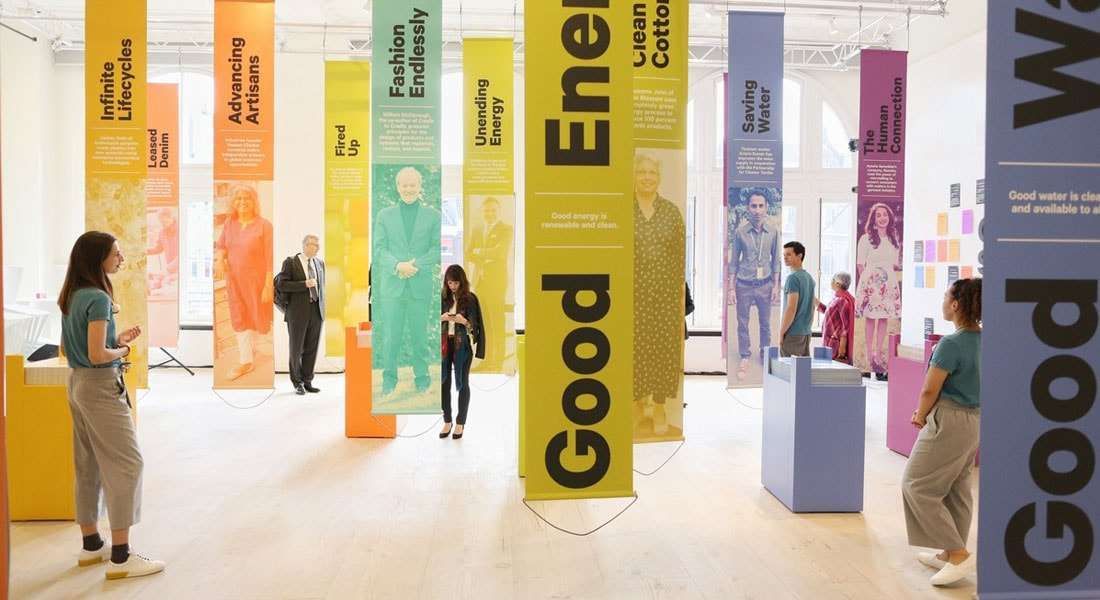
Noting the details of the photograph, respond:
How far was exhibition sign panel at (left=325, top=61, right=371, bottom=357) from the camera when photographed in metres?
7.76

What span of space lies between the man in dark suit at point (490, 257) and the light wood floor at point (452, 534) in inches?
58.7

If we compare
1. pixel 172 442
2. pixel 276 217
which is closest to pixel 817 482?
pixel 172 442

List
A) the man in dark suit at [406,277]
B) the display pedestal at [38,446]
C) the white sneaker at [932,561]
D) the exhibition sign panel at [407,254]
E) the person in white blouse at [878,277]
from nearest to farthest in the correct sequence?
1. the white sneaker at [932,561]
2. the display pedestal at [38,446]
3. the exhibition sign panel at [407,254]
4. the man in dark suit at [406,277]
5. the person in white blouse at [878,277]

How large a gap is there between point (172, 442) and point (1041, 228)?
6.57m

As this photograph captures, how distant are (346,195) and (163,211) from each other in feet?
7.18

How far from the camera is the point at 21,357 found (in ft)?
15.3

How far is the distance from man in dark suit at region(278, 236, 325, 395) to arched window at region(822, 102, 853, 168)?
748 cm

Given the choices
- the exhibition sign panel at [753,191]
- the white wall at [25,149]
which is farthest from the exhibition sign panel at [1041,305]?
the white wall at [25,149]

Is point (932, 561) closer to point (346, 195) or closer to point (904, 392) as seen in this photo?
point (904, 392)

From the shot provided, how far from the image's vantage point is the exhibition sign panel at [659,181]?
4.05m

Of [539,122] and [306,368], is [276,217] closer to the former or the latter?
[306,368]

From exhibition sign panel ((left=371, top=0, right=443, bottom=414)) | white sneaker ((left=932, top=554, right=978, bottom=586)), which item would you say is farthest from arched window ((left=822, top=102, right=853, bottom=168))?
white sneaker ((left=932, top=554, right=978, bottom=586))

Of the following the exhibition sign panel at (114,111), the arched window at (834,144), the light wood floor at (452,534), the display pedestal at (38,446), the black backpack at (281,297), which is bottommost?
the light wood floor at (452,534)

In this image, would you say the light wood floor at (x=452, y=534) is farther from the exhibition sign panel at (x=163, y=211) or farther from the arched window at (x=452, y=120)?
the arched window at (x=452, y=120)
